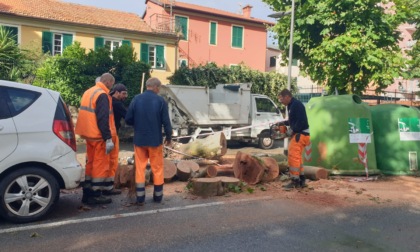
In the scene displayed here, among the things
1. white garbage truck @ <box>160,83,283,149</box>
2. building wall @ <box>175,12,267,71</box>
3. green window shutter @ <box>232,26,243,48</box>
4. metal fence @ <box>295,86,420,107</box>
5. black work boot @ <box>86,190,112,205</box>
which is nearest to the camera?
black work boot @ <box>86,190,112,205</box>

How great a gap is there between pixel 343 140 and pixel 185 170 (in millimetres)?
3454

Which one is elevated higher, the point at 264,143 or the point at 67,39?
the point at 67,39

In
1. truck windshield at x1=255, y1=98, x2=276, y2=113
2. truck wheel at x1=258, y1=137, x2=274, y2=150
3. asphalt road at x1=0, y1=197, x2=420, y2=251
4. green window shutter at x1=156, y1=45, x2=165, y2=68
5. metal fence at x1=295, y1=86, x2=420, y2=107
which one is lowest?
asphalt road at x1=0, y1=197, x2=420, y2=251

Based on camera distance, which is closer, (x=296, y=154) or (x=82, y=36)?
(x=296, y=154)

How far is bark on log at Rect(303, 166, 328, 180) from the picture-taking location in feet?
26.2

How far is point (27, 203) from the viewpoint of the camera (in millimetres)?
4809

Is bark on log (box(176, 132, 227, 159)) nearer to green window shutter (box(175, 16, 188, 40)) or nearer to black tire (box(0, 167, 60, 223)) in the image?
black tire (box(0, 167, 60, 223))

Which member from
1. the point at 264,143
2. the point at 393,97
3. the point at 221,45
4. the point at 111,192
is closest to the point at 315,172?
the point at 111,192

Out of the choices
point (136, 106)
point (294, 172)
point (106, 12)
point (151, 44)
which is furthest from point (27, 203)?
point (106, 12)

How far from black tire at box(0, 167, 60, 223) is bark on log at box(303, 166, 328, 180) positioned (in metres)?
4.95

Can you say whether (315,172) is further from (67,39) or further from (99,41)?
(99,41)

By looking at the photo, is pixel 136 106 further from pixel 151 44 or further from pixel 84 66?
pixel 151 44

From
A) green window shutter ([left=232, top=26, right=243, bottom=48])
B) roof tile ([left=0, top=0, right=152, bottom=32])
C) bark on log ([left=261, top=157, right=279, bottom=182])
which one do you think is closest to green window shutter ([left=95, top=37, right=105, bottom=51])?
roof tile ([left=0, top=0, right=152, bottom=32])

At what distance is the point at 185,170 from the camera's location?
7609 mm
